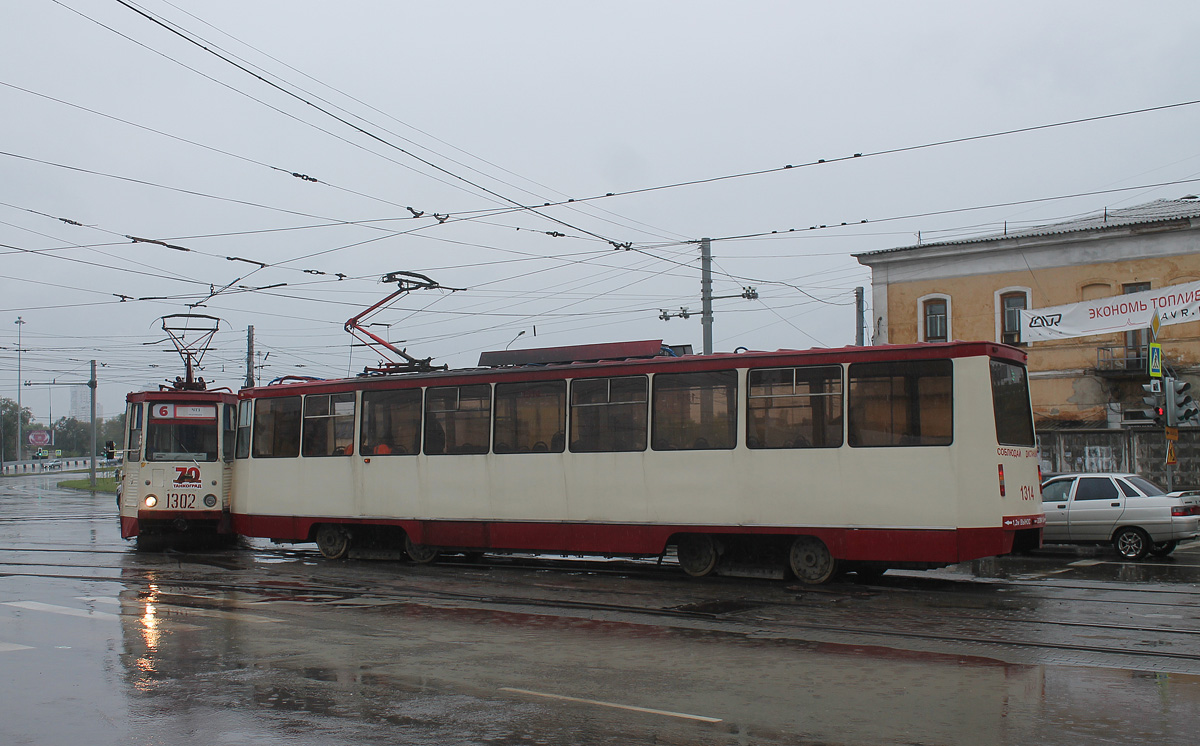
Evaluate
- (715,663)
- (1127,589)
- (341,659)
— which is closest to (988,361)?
(1127,589)

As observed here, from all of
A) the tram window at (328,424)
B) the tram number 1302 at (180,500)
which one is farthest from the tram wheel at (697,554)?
the tram number 1302 at (180,500)

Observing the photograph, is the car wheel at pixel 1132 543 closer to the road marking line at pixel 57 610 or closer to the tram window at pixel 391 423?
the tram window at pixel 391 423

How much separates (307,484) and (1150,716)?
45.5ft

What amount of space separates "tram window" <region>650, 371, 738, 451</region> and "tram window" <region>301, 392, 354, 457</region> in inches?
229

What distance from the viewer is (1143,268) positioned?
100 ft

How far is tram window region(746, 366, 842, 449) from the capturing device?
41.1 feet

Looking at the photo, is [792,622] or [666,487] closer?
[792,622]

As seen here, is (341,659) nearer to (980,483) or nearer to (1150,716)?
(1150,716)

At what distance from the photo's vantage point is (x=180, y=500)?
1928 cm

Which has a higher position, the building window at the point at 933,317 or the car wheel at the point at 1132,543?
the building window at the point at 933,317

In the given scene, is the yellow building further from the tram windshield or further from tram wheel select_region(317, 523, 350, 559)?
the tram windshield

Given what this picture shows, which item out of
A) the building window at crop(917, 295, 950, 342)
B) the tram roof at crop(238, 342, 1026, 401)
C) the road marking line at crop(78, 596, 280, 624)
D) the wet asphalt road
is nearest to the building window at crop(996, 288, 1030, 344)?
the building window at crop(917, 295, 950, 342)

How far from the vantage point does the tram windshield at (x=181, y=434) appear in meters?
19.5

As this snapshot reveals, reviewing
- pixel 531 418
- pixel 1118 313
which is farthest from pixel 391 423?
pixel 1118 313
